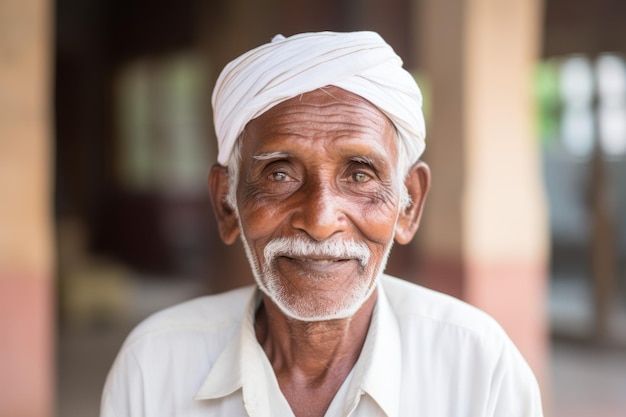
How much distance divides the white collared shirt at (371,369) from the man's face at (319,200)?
0.49 feet

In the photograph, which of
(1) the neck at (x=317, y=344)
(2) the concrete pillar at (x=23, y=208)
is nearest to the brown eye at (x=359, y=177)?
(1) the neck at (x=317, y=344)

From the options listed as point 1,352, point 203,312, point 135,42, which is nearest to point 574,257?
point 135,42

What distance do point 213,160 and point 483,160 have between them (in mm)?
2931

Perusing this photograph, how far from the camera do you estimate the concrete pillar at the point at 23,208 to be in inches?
158

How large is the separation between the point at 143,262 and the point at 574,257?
5.81 metres

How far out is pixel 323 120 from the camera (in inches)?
64.2

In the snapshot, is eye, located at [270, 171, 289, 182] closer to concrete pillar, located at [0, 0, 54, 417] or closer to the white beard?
the white beard

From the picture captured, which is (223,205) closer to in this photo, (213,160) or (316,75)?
(316,75)

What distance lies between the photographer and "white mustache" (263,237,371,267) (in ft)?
5.22

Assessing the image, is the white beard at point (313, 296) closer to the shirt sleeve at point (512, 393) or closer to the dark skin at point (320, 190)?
the dark skin at point (320, 190)

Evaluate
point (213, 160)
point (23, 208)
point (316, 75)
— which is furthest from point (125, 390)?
point (213, 160)

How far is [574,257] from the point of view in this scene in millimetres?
9766

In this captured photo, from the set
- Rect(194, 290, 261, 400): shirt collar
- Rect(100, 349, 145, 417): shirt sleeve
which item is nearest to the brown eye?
Rect(194, 290, 261, 400): shirt collar

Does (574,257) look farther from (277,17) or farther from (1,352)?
(1,352)
